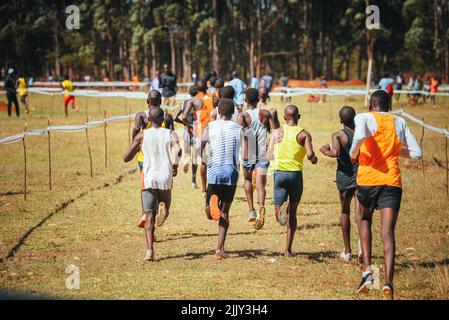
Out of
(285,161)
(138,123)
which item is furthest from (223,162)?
(138,123)

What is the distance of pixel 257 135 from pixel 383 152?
4143mm

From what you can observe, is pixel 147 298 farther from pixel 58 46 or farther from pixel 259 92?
pixel 58 46

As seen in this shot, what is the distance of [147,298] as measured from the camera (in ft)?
24.5

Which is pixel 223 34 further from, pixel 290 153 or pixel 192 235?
pixel 290 153

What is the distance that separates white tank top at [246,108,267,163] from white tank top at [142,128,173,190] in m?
2.35

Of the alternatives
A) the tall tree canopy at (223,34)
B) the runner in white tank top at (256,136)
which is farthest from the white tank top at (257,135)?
the tall tree canopy at (223,34)

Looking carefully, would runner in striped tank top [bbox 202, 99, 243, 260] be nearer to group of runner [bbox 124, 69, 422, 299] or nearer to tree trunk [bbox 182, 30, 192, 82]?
group of runner [bbox 124, 69, 422, 299]

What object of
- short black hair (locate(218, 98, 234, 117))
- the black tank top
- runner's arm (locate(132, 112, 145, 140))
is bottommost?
the black tank top

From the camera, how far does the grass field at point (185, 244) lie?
26.1 feet

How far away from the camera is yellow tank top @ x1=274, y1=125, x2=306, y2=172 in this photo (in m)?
9.33

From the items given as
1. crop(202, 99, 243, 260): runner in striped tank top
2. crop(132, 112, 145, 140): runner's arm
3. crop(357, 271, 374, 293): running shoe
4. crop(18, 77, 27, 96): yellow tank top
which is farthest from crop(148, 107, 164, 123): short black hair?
crop(18, 77, 27, 96): yellow tank top

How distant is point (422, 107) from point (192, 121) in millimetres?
27895

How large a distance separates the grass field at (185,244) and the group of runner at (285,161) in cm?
50
